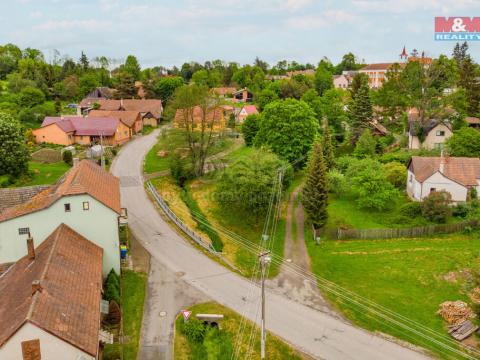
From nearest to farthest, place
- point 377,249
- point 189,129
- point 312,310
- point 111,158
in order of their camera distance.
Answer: point 312,310 → point 377,249 → point 189,129 → point 111,158

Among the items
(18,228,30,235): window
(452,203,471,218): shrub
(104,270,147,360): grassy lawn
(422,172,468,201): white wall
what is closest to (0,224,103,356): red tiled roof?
(18,228,30,235): window

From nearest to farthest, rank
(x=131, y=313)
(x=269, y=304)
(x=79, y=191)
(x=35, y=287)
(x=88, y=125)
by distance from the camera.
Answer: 1. (x=35, y=287)
2. (x=131, y=313)
3. (x=79, y=191)
4. (x=269, y=304)
5. (x=88, y=125)

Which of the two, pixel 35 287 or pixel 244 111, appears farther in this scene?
pixel 244 111

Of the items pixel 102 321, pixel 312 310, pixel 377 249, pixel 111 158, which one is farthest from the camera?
pixel 111 158

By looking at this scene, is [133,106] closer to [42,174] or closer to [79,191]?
[42,174]

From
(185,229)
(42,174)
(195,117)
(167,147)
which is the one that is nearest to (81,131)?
(42,174)

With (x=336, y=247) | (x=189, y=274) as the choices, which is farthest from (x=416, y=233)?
(x=189, y=274)

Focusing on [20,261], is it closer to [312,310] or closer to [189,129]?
[312,310]
